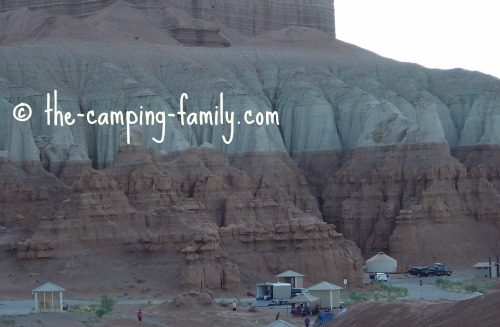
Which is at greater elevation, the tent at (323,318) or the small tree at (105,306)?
the small tree at (105,306)

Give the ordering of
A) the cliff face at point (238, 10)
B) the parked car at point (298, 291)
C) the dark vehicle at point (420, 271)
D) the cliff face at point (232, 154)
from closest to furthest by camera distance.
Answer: the parked car at point (298, 291)
the cliff face at point (232, 154)
the dark vehicle at point (420, 271)
the cliff face at point (238, 10)

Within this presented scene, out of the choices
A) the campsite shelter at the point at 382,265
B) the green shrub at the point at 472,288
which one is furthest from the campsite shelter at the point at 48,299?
the campsite shelter at the point at 382,265

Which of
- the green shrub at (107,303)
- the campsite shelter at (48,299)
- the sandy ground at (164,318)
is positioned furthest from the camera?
the green shrub at (107,303)

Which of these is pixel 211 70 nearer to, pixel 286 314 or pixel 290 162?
pixel 290 162

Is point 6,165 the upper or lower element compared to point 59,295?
upper

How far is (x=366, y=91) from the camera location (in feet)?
427

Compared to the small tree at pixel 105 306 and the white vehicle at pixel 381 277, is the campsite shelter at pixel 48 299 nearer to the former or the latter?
the small tree at pixel 105 306

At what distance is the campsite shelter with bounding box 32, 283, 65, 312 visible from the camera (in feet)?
244

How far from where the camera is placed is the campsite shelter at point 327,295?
3091 inches

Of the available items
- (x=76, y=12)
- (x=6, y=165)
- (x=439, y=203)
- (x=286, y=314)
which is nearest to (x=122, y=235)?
(x=6, y=165)

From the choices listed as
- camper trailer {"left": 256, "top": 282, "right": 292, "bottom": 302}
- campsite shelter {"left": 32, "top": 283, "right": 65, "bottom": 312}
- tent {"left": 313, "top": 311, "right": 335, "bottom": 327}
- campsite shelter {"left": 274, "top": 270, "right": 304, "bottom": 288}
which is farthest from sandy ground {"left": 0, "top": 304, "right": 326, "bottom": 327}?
campsite shelter {"left": 274, "top": 270, "right": 304, "bottom": 288}

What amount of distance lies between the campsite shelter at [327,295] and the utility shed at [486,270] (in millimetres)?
20584

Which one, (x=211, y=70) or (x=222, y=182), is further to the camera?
(x=211, y=70)

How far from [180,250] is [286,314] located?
13229mm
